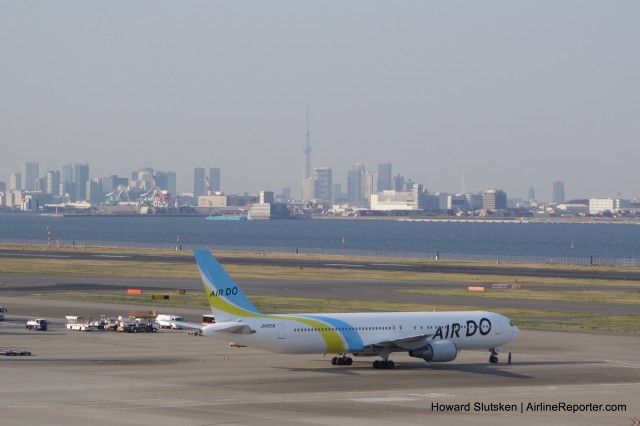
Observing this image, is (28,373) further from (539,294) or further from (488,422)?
(539,294)

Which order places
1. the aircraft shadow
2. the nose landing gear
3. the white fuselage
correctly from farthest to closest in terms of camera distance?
the nose landing gear < the aircraft shadow < the white fuselage

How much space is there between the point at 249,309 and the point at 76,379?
1035 cm

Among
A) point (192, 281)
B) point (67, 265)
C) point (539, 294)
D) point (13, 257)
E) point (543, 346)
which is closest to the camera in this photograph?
point (543, 346)

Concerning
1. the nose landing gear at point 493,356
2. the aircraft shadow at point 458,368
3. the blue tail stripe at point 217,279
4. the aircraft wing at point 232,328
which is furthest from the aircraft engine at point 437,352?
the aircraft wing at point 232,328

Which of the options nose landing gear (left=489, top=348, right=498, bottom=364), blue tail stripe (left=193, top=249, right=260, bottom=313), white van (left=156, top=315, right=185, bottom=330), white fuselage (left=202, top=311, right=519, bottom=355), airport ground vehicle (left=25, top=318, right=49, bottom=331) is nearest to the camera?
white fuselage (left=202, top=311, right=519, bottom=355)

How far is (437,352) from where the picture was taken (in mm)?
71688

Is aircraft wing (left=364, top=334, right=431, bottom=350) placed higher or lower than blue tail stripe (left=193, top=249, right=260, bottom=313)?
lower

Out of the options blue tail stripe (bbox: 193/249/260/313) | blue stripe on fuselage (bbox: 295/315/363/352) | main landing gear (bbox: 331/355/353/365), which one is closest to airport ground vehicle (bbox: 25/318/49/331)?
blue tail stripe (bbox: 193/249/260/313)

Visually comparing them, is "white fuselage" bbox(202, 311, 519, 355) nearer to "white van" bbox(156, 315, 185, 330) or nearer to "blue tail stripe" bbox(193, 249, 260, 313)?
"blue tail stripe" bbox(193, 249, 260, 313)

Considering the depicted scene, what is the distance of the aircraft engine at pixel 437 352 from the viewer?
71.7 meters

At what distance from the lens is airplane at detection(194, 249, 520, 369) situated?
2675 inches

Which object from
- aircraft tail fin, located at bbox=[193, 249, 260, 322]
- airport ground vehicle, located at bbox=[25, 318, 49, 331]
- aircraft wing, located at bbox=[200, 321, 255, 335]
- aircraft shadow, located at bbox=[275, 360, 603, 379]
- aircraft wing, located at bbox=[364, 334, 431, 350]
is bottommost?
aircraft shadow, located at bbox=[275, 360, 603, 379]

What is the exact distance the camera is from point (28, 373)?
6694cm

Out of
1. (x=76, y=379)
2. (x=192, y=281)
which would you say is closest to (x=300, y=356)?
(x=76, y=379)
